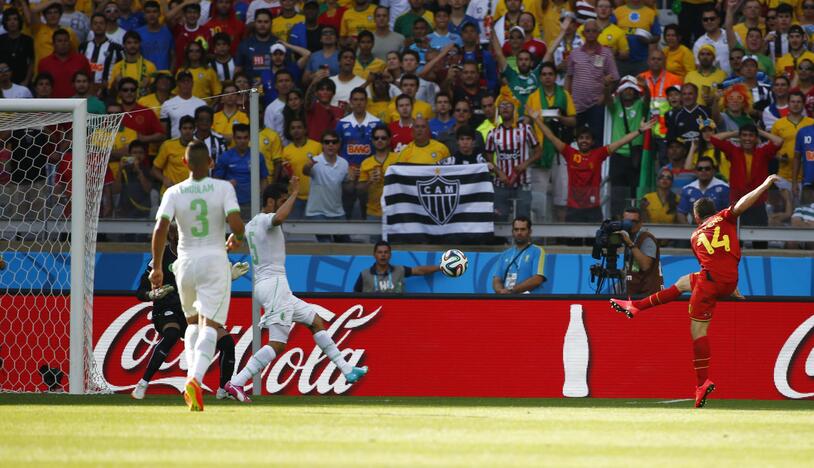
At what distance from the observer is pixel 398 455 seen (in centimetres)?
809

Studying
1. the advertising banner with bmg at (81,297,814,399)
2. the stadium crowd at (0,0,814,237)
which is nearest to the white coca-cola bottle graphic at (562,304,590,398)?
the advertising banner with bmg at (81,297,814,399)

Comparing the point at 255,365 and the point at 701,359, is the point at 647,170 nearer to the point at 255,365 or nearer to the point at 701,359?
the point at 701,359

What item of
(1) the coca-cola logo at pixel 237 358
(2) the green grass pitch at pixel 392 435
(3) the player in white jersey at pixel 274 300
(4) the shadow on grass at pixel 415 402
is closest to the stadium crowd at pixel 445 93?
(1) the coca-cola logo at pixel 237 358

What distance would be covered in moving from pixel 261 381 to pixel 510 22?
7.63 metres

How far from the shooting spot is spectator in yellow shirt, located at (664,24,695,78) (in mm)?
19672

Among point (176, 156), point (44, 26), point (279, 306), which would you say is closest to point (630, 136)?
point (176, 156)

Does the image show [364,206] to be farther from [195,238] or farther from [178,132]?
[195,238]

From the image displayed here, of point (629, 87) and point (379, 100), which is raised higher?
point (629, 87)

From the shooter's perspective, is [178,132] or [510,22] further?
[510,22]

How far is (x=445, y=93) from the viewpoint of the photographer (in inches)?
741

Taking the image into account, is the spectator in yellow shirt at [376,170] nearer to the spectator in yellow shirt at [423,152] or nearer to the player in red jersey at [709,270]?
the spectator in yellow shirt at [423,152]

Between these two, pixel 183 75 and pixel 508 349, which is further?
pixel 183 75

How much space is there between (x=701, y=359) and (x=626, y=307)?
1099 millimetres

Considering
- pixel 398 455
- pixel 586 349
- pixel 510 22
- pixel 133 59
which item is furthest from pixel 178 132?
pixel 398 455
